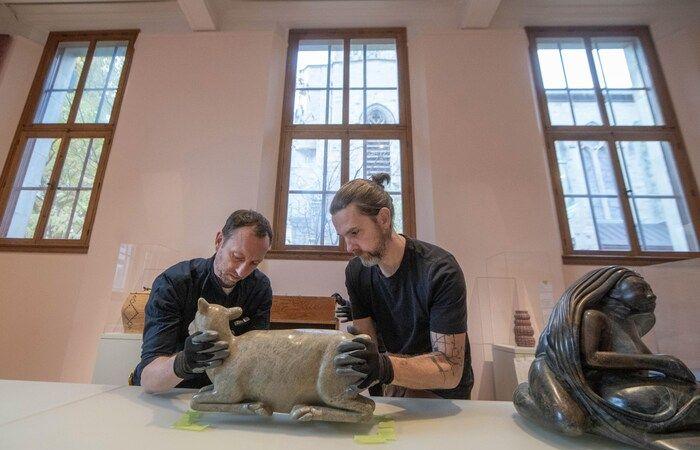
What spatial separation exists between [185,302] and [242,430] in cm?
73

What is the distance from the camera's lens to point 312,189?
11.4ft

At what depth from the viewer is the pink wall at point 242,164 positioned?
10.1ft

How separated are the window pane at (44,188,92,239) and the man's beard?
11.5 feet

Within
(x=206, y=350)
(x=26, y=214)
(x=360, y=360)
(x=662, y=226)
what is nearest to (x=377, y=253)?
(x=360, y=360)

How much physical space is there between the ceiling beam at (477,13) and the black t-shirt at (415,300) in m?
3.32

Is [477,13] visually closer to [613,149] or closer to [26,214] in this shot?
[613,149]

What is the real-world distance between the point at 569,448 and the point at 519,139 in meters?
3.20

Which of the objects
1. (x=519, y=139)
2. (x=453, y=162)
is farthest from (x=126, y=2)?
(x=519, y=139)

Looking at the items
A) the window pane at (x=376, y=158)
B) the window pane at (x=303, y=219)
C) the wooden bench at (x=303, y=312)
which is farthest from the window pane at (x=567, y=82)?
the wooden bench at (x=303, y=312)

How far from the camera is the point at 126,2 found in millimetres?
3986

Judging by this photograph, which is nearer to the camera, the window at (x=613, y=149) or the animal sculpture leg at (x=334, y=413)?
the animal sculpture leg at (x=334, y=413)

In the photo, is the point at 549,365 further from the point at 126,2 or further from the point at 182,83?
the point at 126,2

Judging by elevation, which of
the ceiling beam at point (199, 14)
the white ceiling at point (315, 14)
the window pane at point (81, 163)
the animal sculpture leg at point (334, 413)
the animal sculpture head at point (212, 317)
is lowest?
the animal sculpture leg at point (334, 413)

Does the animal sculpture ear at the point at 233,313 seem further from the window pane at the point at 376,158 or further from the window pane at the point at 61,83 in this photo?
the window pane at the point at 61,83
